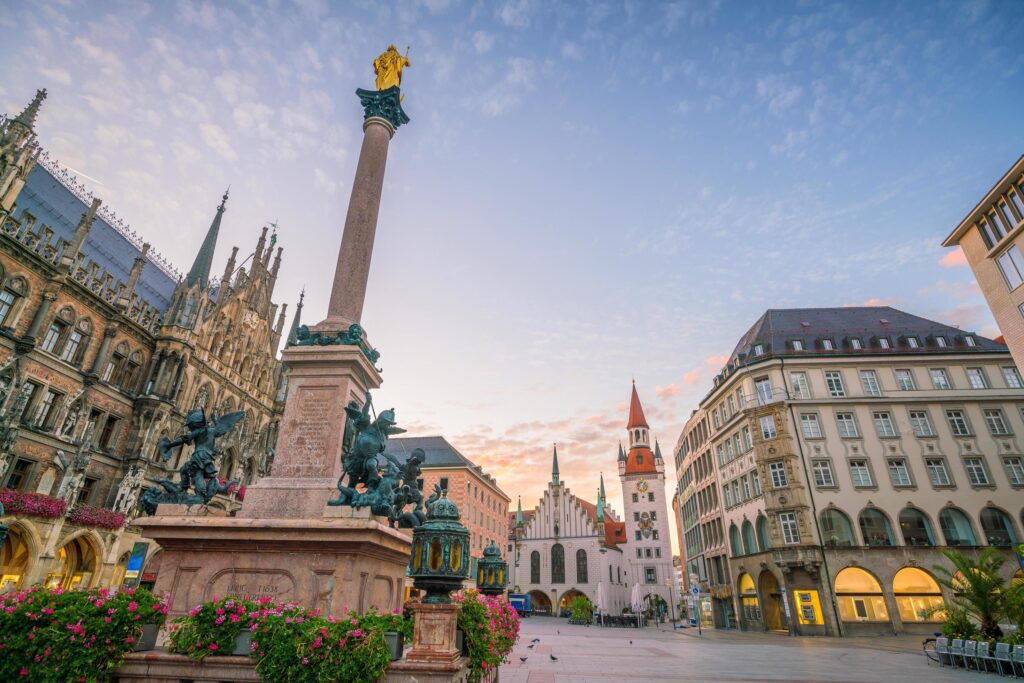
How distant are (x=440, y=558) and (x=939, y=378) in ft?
131

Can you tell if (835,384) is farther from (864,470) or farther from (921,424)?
(864,470)

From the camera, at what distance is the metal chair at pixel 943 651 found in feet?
47.7

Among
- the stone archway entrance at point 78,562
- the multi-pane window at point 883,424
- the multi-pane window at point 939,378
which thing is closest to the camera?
the stone archway entrance at point 78,562

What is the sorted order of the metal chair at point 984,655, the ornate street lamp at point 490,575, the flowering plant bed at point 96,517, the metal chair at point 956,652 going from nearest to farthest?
the ornate street lamp at point 490,575 → the metal chair at point 984,655 → the metal chair at point 956,652 → the flowering plant bed at point 96,517

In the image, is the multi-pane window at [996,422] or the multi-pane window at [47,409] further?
the multi-pane window at [996,422]

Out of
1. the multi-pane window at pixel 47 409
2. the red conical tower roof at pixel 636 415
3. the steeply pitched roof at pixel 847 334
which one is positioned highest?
the red conical tower roof at pixel 636 415

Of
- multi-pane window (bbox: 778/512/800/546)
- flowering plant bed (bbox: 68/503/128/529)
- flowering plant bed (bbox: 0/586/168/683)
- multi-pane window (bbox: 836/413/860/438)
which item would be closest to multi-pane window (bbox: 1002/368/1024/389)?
multi-pane window (bbox: 836/413/860/438)

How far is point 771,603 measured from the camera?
31.6 meters

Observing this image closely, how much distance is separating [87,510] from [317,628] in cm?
2811

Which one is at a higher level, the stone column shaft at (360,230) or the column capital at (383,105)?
the column capital at (383,105)

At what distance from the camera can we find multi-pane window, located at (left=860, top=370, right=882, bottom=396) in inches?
1299

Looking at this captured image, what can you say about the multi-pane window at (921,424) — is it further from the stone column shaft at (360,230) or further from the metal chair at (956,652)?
the stone column shaft at (360,230)

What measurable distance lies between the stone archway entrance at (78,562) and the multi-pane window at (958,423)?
49918 millimetres

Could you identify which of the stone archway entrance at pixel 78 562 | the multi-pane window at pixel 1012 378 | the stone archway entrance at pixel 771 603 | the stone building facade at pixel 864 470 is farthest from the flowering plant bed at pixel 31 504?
the multi-pane window at pixel 1012 378
